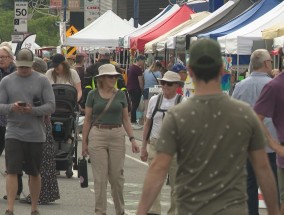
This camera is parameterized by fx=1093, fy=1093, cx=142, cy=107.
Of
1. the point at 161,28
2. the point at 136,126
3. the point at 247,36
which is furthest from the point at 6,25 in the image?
the point at 247,36

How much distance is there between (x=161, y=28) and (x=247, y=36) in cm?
1342

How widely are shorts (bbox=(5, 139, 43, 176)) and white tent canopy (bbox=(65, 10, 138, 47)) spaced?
80.0 feet

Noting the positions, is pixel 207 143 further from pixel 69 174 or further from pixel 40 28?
pixel 40 28

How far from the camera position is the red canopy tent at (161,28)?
31.2m

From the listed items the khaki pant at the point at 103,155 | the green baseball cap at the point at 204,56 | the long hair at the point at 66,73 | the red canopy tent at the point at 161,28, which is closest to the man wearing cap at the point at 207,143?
the green baseball cap at the point at 204,56

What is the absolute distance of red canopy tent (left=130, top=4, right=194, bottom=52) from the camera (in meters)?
31.2

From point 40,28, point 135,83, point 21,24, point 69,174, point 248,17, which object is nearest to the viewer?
Answer: point 69,174

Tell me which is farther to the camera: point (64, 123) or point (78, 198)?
point (64, 123)

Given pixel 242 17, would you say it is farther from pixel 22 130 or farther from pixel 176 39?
pixel 22 130

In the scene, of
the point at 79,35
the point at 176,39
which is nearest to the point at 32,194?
the point at 176,39

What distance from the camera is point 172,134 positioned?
5.67 meters

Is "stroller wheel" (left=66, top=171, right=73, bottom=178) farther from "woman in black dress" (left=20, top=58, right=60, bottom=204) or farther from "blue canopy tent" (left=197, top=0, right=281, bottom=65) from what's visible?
"blue canopy tent" (left=197, top=0, right=281, bottom=65)

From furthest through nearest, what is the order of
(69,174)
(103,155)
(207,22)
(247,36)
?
(207,22), (247,36), (69,174), (103,155)

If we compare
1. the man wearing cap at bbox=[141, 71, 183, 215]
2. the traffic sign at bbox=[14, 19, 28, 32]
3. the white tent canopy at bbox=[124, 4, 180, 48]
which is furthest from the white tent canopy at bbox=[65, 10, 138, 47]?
the man wearing cap at bbox=[141, 71, 183, 215]
